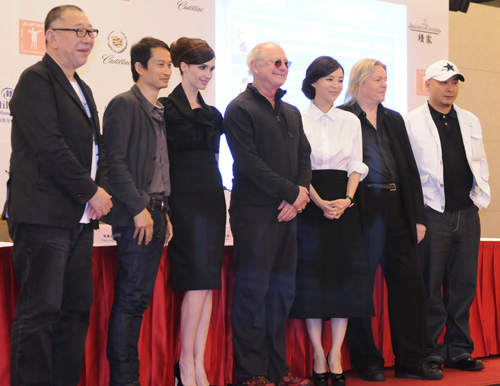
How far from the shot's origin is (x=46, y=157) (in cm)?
220

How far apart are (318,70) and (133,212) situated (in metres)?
1.28

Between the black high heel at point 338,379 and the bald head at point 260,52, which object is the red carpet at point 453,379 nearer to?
the black high heel at point 338,379

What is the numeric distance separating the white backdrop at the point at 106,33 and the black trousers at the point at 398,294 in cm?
197

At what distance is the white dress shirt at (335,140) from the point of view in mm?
3146

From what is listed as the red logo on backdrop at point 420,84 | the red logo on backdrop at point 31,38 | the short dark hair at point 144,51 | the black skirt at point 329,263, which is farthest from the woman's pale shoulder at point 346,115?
the red logo on backdrop at point 420,84

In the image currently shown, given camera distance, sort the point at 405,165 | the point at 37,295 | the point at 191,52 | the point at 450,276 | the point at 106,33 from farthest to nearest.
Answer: the point at 106,33 < the point at 450,276 < the point at 405,165 < the point at 191,52 < the point at 37,295

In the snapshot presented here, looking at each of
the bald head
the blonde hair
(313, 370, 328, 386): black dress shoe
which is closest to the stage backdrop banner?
the blonde hair

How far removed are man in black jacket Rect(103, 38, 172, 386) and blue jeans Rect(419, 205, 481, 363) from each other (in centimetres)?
159

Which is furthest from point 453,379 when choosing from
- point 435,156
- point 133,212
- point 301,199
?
point 133,212

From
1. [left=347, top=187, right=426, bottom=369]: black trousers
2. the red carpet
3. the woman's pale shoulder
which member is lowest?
the red carpet

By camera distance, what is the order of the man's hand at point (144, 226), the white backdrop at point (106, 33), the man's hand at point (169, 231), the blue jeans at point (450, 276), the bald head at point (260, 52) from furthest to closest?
the white backdrop at point (106, 33)
the blue jeans at point (450, 276)
the bald head at point (260, 52)
the man's hand at point (169, 231)
the man's hand at point (144, 226)

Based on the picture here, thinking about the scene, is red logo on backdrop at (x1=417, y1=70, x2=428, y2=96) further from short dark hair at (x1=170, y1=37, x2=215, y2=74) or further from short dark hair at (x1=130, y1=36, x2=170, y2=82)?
short dark hair at (x1=130, y1=36, x2=170, y2=82)

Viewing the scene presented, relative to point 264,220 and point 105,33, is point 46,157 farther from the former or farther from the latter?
point 105,33

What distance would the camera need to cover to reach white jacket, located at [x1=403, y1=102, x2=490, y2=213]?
3.53 metres
